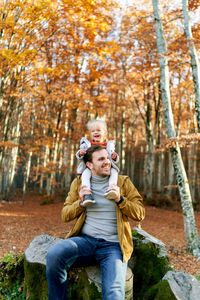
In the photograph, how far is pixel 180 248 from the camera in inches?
283

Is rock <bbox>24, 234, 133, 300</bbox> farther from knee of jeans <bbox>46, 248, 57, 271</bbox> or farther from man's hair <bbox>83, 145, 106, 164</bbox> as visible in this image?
man's hair <bbox>83, 145, 106, 164</bbox>

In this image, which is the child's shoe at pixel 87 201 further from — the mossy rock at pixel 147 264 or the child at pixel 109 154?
the mossy rock at pixel 147 264

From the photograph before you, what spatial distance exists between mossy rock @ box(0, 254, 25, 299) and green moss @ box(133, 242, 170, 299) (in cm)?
163

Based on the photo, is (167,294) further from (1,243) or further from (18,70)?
(18,70)

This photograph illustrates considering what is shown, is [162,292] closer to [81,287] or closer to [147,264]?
[147,264]

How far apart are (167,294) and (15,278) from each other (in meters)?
2.13

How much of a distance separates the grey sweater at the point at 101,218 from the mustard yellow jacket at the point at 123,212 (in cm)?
8

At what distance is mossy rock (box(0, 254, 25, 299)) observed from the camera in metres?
3.04

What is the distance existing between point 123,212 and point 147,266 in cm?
124

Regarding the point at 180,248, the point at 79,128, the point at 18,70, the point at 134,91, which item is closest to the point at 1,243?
the point at 180,248

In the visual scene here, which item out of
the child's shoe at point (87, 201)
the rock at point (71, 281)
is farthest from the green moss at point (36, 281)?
the child's shoe at point (87, 201)

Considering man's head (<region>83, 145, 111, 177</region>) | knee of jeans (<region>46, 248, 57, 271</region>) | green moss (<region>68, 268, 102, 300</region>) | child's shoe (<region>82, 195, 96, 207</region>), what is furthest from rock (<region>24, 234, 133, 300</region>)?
man's head (<region>83, 145, 111, 177</region>)

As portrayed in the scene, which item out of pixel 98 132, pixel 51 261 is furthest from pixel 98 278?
pixel 98 132

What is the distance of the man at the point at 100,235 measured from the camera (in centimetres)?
209
